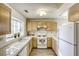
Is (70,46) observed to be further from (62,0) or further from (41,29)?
(41,29)

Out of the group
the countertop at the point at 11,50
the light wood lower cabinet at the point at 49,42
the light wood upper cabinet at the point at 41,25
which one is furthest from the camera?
the light wood upper cabinet at the point at 41,25

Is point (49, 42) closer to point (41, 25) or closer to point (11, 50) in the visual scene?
point (41, 25)

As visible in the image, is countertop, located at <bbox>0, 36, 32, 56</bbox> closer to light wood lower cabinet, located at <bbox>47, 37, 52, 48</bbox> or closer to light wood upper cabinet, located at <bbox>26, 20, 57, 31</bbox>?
light wood lower cabinet, located at <bbox>47, 37, 52, 48</bbox>

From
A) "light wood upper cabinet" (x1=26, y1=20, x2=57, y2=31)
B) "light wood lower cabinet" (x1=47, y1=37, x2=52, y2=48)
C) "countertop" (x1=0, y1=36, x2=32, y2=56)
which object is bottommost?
"light wood lower cabinet" (x1=47, y1=37, x2=52, y2=48)

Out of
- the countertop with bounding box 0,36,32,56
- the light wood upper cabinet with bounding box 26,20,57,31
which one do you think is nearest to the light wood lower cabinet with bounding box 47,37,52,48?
the light wood upper cabinet with bounding box 26,20,57,31

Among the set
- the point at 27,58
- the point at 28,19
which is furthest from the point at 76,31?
the point at 28,19

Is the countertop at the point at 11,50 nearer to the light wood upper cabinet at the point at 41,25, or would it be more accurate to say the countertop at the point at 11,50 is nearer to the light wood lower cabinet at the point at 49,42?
the light wood lower cabinet at the point at 49,42

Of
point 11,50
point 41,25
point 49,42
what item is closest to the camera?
point 11,50

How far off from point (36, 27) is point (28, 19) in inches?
26.3

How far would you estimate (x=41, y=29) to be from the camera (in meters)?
8.00

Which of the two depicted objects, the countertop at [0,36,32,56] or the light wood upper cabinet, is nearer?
the countertop at [0,36,32,56]

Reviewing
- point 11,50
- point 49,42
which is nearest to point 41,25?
point 49,42

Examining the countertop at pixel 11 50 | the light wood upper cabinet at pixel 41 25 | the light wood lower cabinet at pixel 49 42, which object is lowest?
the light wood lower cabinet at pixel 49 42

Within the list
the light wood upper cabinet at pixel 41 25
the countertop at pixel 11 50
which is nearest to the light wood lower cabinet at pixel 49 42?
the light wood upper cabinet at pixel 41 25
